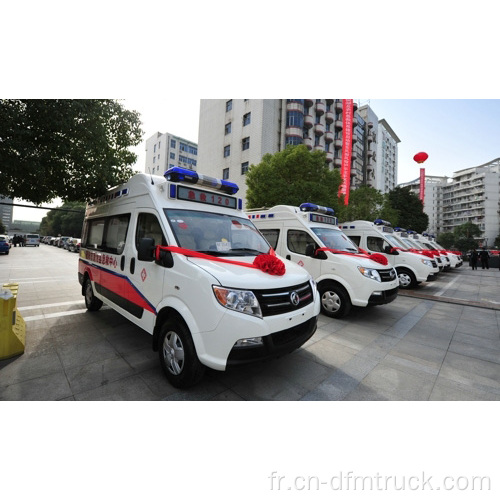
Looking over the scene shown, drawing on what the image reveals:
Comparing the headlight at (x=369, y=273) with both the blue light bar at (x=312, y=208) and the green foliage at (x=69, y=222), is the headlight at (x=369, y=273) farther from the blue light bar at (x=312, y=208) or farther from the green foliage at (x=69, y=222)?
the green foliage at (x=69, y=222)

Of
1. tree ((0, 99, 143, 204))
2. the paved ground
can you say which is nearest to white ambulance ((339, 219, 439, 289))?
the paved ground

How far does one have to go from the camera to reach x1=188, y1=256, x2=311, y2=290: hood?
275 centimetres

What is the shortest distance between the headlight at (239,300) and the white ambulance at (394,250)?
27.4 feet

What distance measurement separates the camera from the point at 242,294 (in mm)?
2744

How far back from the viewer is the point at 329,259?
6.18 metres

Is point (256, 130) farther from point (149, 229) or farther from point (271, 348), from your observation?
point (271, 348)

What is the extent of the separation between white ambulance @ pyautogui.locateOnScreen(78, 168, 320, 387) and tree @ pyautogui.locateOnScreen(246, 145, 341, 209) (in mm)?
11095

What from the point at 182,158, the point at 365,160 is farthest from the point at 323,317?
the point at 182,158

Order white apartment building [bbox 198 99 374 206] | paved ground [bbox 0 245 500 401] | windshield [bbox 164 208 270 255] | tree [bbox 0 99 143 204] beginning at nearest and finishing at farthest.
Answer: paved ground [bbox 0 245 500 401] → windshield [bbox 164 208 270 255] → tree [bbox 0 99 143 204] → white apartment building [bbox 198 99 374 206]

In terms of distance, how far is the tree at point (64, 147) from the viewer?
4.98m

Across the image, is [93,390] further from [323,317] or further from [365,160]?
[365,160]

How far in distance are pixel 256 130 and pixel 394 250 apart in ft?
73.8

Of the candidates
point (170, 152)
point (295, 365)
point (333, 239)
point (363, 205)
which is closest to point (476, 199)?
point (363, 205)

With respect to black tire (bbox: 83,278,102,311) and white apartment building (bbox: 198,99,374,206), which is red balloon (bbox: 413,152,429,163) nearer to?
white apartment building (bbox: 198,99,374,206)
